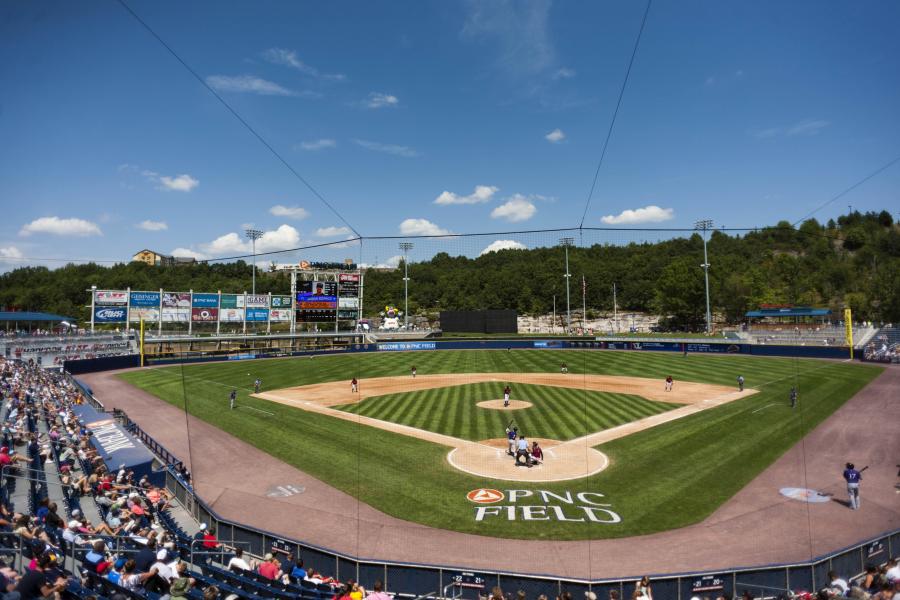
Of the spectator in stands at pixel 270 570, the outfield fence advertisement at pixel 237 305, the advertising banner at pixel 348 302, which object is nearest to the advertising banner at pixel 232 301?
the outfield fence advertisement at pixel 237 305

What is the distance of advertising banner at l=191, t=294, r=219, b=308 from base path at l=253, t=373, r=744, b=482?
99.1 ft

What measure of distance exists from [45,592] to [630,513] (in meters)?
13.3

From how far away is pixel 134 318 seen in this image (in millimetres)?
58875

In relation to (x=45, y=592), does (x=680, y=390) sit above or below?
below

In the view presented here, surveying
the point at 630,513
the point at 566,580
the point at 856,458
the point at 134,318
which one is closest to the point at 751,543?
the point at 630,513

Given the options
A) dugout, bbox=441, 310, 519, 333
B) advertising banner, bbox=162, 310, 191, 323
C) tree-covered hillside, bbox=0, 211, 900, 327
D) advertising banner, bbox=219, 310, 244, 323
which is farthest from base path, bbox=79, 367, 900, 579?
Result: dugout, bbox=441, 310, 519, 333

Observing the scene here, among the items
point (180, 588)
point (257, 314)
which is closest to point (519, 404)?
point (180, 588)

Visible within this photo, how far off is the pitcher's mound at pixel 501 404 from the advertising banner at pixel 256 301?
147ft

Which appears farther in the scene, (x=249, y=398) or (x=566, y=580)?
(x=249, y=398)

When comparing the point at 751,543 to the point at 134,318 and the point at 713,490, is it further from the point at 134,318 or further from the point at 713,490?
the point at 134,318

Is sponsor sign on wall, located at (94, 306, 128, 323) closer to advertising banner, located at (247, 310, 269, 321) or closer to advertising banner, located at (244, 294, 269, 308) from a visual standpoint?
advertising banner, located at (244, 294, 269, 308)

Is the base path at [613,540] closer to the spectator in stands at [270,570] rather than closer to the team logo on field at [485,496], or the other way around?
the spectator in stands at [270,570]

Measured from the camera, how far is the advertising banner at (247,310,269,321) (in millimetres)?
66000

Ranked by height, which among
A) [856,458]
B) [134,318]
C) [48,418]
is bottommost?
[856,458]
